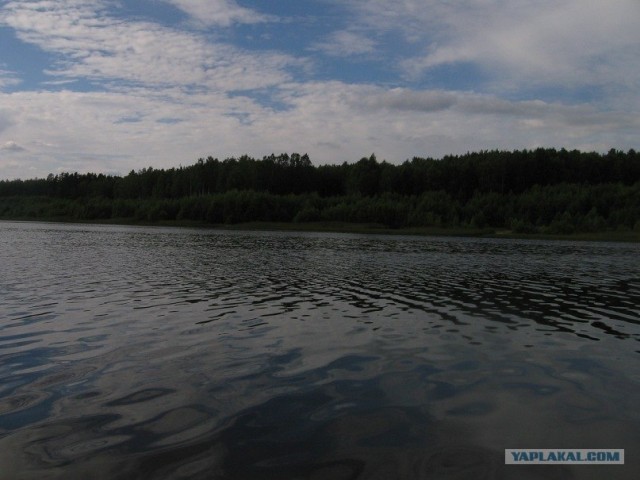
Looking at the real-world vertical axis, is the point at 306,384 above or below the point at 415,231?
above

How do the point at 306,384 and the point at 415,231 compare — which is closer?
the point at 306,384

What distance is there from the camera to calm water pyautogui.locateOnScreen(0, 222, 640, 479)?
31.0ft

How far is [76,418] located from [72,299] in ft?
53.2

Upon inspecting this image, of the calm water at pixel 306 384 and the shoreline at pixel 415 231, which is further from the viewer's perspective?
the shoreline at pixel 415 231

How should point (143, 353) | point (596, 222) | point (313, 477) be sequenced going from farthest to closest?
point (596, 222) → point (143, 353) → point (313, 477)

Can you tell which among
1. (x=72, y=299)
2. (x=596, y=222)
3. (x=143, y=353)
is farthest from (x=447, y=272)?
(x=596, y=222)

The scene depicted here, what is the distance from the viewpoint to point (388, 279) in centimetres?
3847

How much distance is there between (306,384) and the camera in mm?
13594

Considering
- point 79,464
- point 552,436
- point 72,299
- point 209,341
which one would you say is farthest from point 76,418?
point 72,299

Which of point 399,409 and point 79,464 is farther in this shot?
point 399,409

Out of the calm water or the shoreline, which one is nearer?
the calm water

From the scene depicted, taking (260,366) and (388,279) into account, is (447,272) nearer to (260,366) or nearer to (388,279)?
(388,279)

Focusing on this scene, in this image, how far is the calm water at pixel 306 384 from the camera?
9445mm

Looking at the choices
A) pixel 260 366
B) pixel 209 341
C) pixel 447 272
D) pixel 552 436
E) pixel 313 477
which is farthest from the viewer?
pixel 447 272
